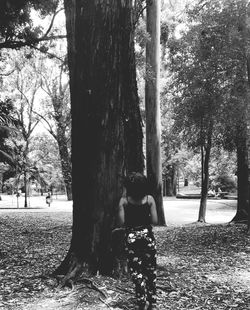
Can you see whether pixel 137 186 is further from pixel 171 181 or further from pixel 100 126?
pixel 171 181

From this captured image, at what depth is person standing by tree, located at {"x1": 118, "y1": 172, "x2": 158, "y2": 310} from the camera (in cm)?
458

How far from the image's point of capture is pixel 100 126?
6.15 meters

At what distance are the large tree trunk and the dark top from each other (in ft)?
4.81

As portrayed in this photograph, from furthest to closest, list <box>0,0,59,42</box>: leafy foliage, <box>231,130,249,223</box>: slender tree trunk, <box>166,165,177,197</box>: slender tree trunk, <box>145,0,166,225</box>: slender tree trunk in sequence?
<box>166,165,177,197</box>: slender tree trunk, <box>231,130,249,223</box>: slender tree trunk, <box>145,0,166,225</box>: slender tree trunk, <box>0,0,59,42</box>: leafy foliage

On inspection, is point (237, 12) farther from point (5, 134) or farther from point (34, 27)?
point (5, 134)

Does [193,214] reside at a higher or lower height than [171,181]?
lower

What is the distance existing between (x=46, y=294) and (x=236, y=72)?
28.6 feet

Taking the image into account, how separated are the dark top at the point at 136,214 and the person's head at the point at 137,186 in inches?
5.2

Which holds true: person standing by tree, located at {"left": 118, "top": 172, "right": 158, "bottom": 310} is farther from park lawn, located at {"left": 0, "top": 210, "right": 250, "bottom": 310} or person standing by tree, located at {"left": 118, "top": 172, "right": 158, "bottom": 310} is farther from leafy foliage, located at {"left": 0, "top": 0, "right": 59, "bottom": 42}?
leafy foliage, located at {"left": 0, "top": 0, "right": 59, "bottom": 42}

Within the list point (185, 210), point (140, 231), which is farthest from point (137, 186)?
point (185, 210)

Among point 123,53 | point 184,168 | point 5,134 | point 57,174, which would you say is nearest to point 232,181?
point 184,168

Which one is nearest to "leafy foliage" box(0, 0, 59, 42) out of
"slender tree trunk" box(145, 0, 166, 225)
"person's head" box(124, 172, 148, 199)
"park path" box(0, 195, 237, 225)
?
"slender tree trunk" box(145, 0, 166, 225)

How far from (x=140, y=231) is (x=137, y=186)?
22.4 inches

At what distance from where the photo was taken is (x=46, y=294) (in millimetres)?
5609
